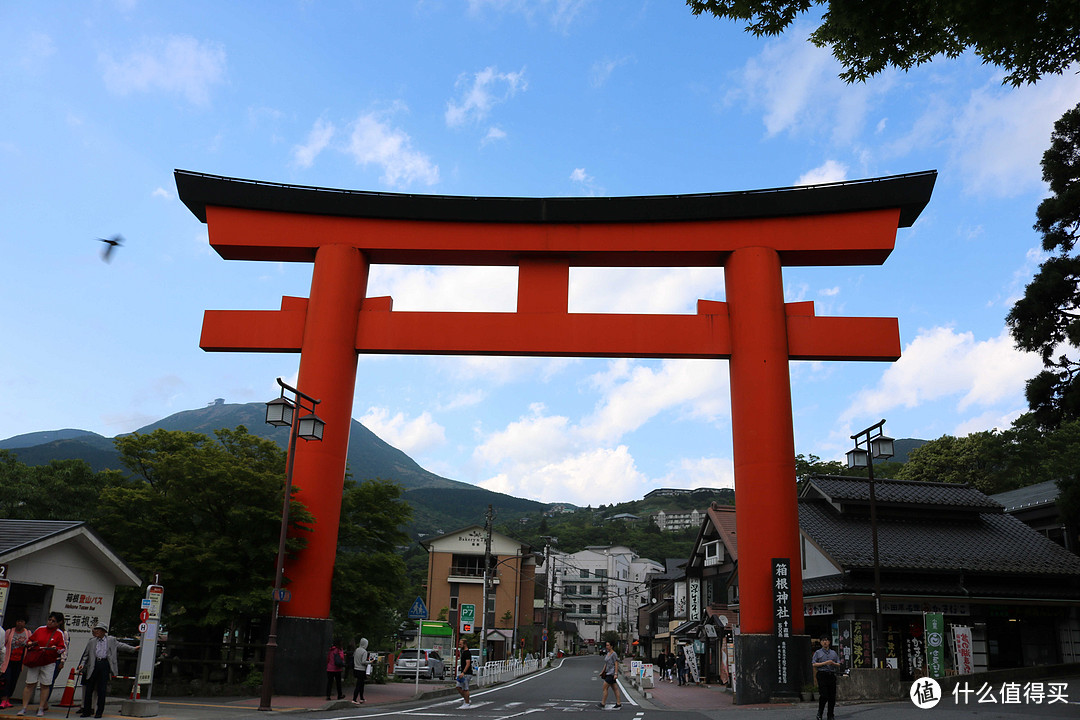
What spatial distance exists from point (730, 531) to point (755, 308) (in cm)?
2047

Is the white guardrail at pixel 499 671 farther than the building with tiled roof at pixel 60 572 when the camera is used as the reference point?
Yes

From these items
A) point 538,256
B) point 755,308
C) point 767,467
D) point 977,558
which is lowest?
point 977,558

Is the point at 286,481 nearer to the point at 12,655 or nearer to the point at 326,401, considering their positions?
the point at 326,401

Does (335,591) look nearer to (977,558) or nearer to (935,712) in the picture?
(935,712)

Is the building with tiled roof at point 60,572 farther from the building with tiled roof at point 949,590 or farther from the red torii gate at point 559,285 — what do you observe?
the building with tiled roof at point 949,590

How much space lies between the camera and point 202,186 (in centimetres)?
2011

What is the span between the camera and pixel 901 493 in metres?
27.1

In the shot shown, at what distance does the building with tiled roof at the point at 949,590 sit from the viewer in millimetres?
22219

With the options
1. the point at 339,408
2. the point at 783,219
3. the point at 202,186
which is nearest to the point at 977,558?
the point at 783,219

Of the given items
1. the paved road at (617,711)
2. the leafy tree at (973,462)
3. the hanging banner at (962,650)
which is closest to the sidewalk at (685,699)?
the paved road at (617,711)

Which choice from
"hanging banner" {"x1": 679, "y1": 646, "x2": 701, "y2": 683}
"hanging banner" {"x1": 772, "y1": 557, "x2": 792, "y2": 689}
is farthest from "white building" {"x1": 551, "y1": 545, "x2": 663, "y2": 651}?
"hanging banner" {"x1": 772, "y1": 557, "x2": 792, "y2": 689}

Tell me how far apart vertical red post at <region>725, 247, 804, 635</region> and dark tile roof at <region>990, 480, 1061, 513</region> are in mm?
14775

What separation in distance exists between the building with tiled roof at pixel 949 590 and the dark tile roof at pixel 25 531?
19.3m

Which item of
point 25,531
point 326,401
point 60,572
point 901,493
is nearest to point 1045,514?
point 901,493
